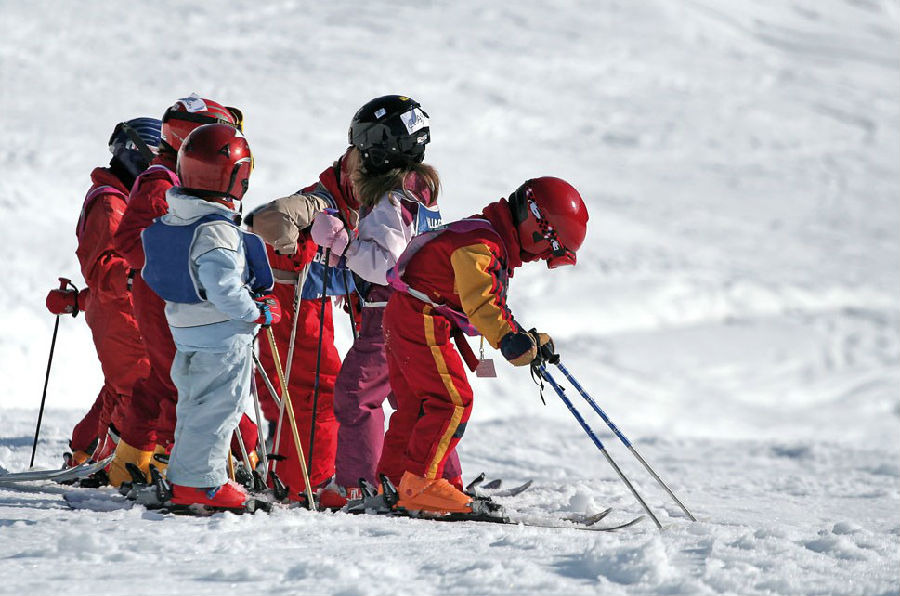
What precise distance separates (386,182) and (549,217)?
85cm

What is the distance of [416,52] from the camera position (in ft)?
85.6

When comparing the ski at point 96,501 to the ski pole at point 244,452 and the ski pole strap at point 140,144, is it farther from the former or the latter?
the ski pole strap at point 140,144

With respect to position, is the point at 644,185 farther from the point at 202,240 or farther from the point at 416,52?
the point at 202,240

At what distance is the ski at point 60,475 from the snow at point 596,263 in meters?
0.27

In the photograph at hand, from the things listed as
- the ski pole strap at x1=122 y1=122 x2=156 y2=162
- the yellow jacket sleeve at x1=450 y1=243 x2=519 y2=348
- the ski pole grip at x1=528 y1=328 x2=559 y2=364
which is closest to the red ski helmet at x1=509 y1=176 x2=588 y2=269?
the yellow jacket sleeve at x1=450 y1=243 x2=519 y2=348

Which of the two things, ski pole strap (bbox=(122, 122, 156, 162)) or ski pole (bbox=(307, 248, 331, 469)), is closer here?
ski pole (bbox=(307, 248, 331, 469))

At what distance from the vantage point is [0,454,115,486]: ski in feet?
17.4

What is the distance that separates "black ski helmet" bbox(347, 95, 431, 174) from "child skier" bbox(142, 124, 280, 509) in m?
0.85

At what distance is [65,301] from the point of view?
607cm

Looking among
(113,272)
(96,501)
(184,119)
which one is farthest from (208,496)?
(184,119)

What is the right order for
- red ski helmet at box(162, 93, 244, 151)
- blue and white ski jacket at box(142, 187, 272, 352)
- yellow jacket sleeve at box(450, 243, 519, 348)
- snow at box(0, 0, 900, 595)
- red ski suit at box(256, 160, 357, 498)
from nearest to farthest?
snow at box(0, 0, 900, 595) → blue and white ski jacket at box(142, 187, 272, 352) → yellow jacket sleeve at box(450, 243, 519, 348) → red ski helmet at box(162, 93, 244, 151) → red ski suit at box(256, 160, 357, 498)

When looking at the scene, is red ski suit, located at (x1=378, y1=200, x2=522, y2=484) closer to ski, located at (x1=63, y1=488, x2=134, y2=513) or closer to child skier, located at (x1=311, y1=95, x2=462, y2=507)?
child skier, located at (x1=311, y1=95, x2=462, y2=507)

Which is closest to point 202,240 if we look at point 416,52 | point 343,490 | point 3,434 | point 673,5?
point 343,490

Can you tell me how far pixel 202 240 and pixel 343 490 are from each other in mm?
1549
